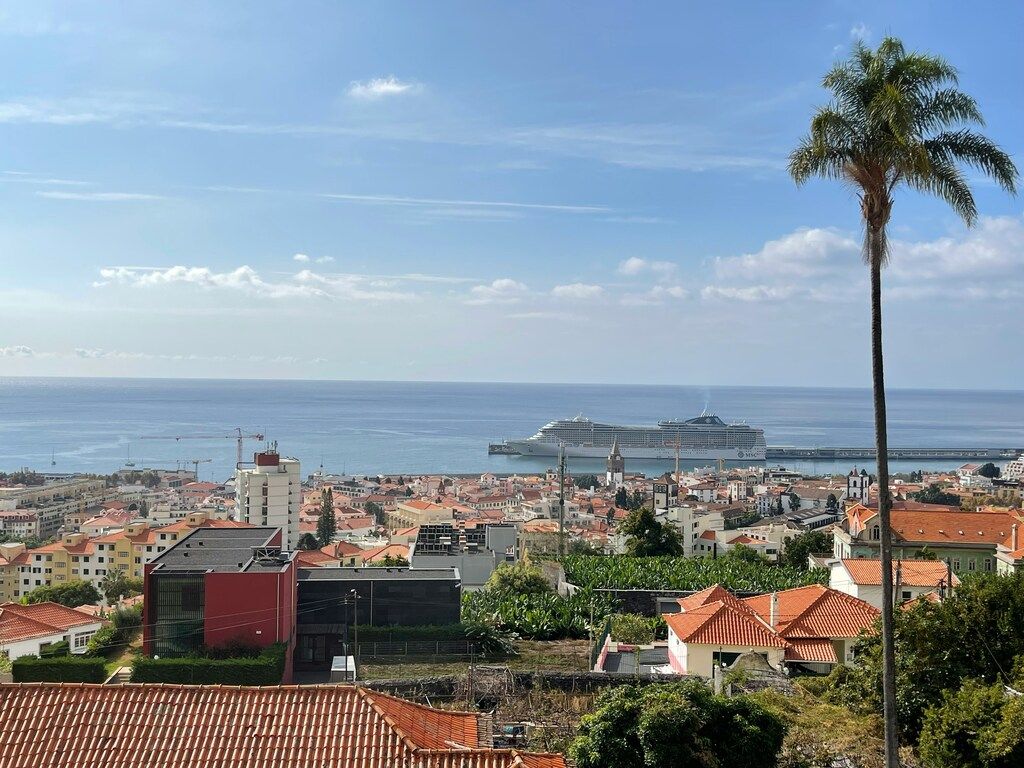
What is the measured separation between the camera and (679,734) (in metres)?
8.01

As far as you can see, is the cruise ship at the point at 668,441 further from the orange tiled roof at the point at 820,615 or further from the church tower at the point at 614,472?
the orange tiled roof at the point at 820,615

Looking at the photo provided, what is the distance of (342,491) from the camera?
83562mm

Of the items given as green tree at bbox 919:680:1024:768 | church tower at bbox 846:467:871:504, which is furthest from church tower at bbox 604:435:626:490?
green tree at bbox 919:680:1024:768

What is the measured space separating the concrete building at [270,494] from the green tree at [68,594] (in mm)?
12387

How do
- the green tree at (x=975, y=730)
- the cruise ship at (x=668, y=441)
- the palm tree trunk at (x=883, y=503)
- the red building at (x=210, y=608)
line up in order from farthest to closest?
the cruise ship at (x=668, y=441), the red building at (x=210, y=608), the green tree at (x=975, y=730), the palm tree trunk at (x=883, y=503)

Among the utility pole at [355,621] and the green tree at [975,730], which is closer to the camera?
the green tree at [975,730]

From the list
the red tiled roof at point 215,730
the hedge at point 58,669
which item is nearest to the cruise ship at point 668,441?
the hedge at point 58,669

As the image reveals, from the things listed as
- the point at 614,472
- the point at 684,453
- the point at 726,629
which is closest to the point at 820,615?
the point at 726,629

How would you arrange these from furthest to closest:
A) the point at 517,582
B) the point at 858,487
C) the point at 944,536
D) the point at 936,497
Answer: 1. the point at 858,487
2. the point at 936,497
3. the point at 944,536
4. the point at 517,582

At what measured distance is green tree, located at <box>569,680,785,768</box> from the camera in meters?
7.96

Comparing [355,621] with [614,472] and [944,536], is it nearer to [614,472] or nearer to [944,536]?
[944,536]

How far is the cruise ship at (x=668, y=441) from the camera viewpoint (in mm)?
117312

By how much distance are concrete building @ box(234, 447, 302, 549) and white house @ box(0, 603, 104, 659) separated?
23.5 metres

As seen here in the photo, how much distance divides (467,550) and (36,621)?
16.4 m
